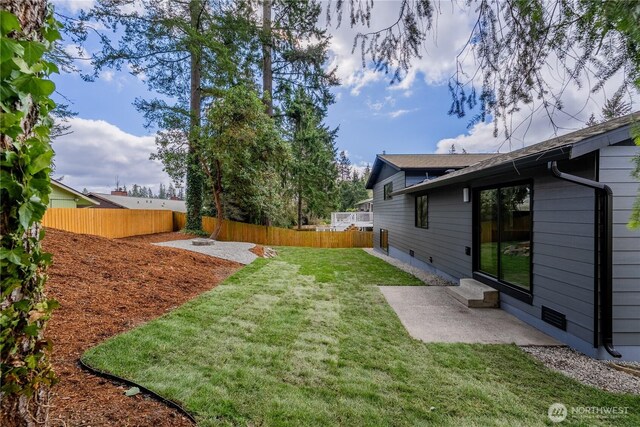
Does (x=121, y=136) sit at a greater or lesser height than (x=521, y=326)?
greater

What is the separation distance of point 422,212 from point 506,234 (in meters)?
4.09

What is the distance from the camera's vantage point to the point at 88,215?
10.6 meters

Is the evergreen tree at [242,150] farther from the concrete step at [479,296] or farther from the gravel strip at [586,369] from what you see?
the gravel strip at [586,369]

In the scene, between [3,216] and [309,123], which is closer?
[3,216]

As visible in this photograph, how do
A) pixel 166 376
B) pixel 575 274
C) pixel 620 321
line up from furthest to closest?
pixel 575 274
pixel 620 321
pixel 166 376

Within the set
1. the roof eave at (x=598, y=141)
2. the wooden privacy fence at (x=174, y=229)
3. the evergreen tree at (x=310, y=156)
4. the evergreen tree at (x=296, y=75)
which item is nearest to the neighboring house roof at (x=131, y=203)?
the wooden privacy fence at (x=174, y=229)

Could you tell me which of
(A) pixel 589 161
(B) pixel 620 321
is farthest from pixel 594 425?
(A) pixel 589 161

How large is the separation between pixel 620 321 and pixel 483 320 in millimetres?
1532

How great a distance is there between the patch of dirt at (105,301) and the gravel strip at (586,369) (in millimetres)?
3691

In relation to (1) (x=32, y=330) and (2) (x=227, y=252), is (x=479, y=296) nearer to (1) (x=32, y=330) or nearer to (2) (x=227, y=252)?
(1) (x=32, y=330)

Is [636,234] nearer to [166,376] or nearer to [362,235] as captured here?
[166,376]

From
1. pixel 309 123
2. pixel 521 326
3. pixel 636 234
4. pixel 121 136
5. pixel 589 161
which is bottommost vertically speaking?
pixel 521 326

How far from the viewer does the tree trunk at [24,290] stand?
1109mm

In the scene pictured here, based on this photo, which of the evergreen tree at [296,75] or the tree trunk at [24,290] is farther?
the evergreen tree at [296,75]
